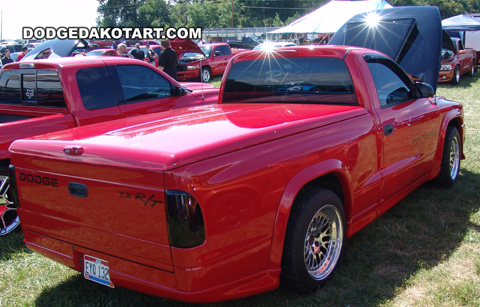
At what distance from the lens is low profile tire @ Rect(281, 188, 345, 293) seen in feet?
9.18

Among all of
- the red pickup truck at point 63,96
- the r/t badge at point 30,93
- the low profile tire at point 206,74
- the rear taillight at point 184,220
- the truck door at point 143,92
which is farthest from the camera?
the low profile tire at point 206,74

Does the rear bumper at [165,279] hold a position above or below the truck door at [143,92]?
below

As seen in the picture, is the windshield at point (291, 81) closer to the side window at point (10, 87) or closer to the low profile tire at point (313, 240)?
the low profile tire at point (313, 240)

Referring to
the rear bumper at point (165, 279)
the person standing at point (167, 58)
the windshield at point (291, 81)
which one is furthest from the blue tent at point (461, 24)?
the rear bumper at point (165, 279)

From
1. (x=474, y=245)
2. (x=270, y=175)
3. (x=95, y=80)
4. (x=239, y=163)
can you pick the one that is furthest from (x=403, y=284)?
(x=95, y=80)

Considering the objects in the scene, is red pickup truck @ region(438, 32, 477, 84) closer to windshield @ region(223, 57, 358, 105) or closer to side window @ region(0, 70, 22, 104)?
windshield @ region(223, 57, 358, 105)

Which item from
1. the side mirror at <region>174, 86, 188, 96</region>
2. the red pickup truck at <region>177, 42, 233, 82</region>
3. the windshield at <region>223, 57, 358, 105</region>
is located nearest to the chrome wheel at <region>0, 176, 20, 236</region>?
the windshield at <region>223, 57, 358, 105</region>

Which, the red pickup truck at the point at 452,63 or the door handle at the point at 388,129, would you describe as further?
the red pickup truck at the point at 452,63

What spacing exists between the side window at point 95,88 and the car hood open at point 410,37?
15.7 feet

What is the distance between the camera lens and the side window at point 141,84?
17.9 ft

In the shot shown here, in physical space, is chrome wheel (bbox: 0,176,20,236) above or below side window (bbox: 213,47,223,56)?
below

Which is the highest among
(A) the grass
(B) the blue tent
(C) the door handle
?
(B) the blue tent

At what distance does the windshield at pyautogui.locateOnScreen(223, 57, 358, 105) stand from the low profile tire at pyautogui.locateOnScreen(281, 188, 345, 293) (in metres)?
1.09

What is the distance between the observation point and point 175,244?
2.24m
